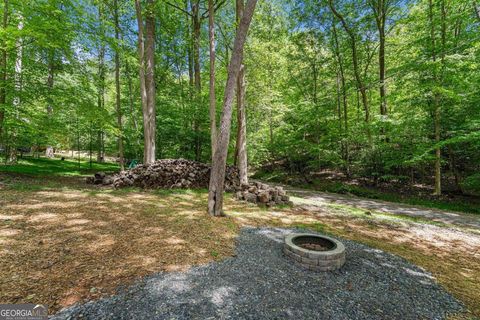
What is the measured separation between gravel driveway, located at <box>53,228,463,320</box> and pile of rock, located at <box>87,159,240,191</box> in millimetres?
5526

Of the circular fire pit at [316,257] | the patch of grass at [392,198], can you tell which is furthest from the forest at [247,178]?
the patch of grass at [392,198]

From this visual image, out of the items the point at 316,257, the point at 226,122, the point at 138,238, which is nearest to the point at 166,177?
the point at 226,122

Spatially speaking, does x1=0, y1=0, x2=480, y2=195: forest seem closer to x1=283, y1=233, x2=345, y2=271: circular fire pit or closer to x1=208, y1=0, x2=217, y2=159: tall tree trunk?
x1=208, y1=0, x2=217, y2=159: tall tree trunk

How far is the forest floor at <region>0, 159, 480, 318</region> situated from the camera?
2309 mm

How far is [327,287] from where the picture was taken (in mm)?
2689

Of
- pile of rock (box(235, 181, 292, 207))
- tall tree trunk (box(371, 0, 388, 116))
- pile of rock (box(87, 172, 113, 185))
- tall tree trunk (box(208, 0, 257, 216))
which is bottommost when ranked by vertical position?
pile of rock (box(235, 181, 292, 207))

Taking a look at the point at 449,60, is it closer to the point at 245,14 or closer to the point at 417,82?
the point at 417,82

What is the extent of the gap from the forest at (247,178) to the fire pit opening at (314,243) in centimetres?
3

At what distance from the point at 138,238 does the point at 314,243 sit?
300 cm

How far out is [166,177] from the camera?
27.5ft

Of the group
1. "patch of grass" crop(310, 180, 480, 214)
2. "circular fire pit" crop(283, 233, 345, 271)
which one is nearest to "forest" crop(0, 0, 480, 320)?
"circular fire pit" crop(283, 233, 345, 271)

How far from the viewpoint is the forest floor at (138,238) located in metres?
2.31

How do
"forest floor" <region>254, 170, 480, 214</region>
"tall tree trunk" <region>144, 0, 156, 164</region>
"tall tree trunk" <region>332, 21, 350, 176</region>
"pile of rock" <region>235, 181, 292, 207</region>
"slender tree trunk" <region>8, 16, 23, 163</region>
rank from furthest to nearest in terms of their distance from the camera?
"tall tree trunk" <region>332, 21, 350, 176</region>, "tall tree trunk" <region>144, 0, 156, 164</region>, "forest floor" <region>254, 170, 480, 214</region>, "pile of rock" <region>235, 181, 292, 207</region>, "slender tree trunk" <region>8, 16, 23, 163</region>

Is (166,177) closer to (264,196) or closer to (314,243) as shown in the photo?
(264,196)
